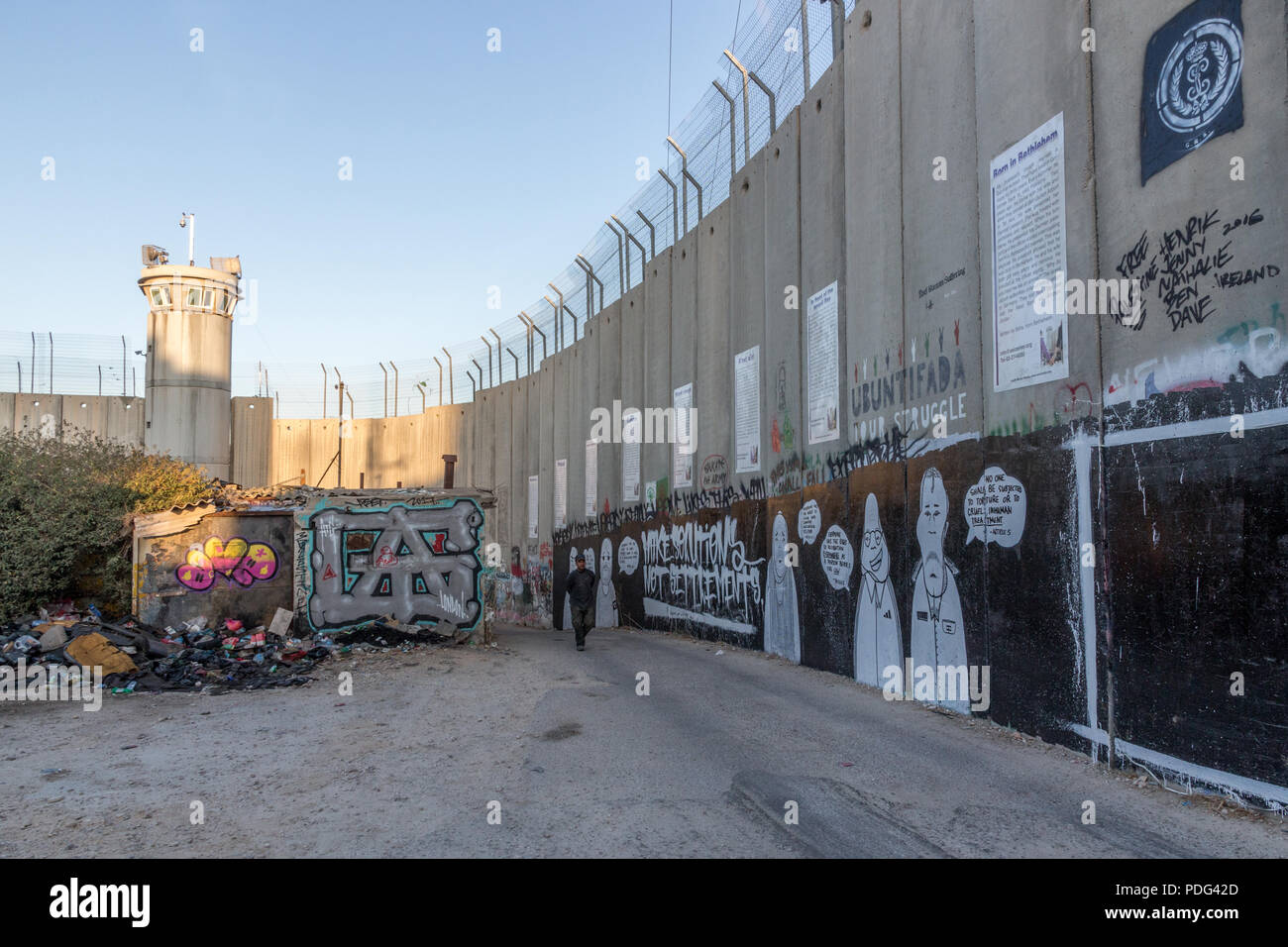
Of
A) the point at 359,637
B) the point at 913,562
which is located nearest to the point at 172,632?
the point at 359,637

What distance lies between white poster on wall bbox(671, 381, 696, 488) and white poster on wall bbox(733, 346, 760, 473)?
6.78ft

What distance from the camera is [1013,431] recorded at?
24.4ft

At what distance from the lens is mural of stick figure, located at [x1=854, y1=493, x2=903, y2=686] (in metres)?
9.45

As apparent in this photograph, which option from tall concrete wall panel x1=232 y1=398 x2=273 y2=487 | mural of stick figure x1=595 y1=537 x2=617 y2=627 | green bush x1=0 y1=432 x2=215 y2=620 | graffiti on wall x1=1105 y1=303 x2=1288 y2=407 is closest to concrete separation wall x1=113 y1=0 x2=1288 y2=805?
graffiti on wall x1=1105 y1=303 x2=1288 y2=407

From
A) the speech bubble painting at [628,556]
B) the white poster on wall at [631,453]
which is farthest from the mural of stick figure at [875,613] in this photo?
the white poster on wall at [631,453]

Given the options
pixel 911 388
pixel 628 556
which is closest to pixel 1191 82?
pixel 911 388

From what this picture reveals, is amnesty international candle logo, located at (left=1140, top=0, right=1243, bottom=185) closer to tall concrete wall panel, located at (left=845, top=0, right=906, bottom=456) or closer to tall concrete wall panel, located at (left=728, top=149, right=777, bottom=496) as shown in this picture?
tall concrete wall panel, located at (left=845, top=0, right=906, bottom=456)

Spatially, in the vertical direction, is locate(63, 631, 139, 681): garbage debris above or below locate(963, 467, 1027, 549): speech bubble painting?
below

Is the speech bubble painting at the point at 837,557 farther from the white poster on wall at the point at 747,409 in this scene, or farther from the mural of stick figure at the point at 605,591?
the mural of stick figure at the point at 605,591

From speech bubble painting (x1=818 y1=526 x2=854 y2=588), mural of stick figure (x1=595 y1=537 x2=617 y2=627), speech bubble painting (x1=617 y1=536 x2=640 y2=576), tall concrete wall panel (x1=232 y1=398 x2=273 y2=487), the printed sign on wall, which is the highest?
tall concrete wall panel (x1=232 y1=398 x2=273 y2=487)

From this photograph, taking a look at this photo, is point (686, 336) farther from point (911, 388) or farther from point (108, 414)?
point (108, 414)

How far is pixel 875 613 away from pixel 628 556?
10.7m

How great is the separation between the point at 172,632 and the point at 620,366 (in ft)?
40.1

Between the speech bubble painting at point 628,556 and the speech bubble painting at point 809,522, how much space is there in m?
7.86
